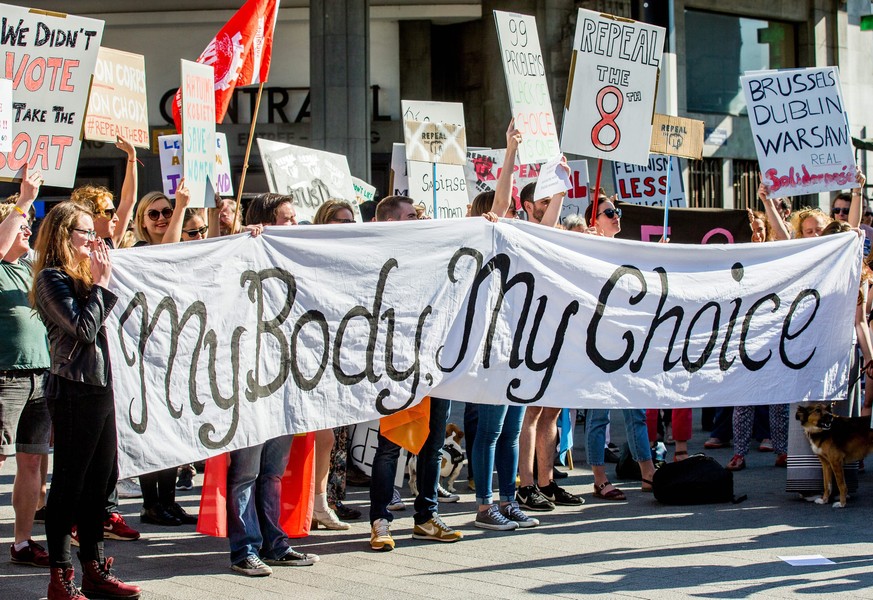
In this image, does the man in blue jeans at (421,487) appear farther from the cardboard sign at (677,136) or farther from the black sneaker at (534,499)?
the cardboard sign at (677,136)

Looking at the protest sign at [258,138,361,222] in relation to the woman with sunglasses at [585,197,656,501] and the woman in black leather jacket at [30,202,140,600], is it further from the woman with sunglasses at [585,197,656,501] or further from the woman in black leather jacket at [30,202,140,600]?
the woman in black leather jacket at [30,202,140,600]

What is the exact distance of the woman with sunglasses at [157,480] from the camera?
294 inches

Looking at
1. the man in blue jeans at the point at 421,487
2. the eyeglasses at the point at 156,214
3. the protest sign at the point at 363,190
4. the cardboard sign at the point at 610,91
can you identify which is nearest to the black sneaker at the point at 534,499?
the man in blue jeans at the point at 421,487

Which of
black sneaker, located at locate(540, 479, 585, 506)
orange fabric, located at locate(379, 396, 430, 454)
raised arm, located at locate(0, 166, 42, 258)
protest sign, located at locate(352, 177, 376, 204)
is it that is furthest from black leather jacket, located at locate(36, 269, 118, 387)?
protest sign, located at locate(352, 177, 376, 204)

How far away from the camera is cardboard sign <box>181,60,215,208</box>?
7363mm

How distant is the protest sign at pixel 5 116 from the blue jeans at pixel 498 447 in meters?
3.12

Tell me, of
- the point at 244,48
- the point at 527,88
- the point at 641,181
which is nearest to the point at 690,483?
the point at 527,88

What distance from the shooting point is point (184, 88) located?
24.3 feet

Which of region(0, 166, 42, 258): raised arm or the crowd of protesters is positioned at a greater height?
region(0, 166, 42, 258): raised arm

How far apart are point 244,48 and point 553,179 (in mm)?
2298

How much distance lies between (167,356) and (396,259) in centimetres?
146

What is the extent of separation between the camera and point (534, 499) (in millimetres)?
7898

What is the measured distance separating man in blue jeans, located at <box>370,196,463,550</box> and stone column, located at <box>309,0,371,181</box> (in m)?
11.2

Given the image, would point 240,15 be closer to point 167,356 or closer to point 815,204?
point 167,356
